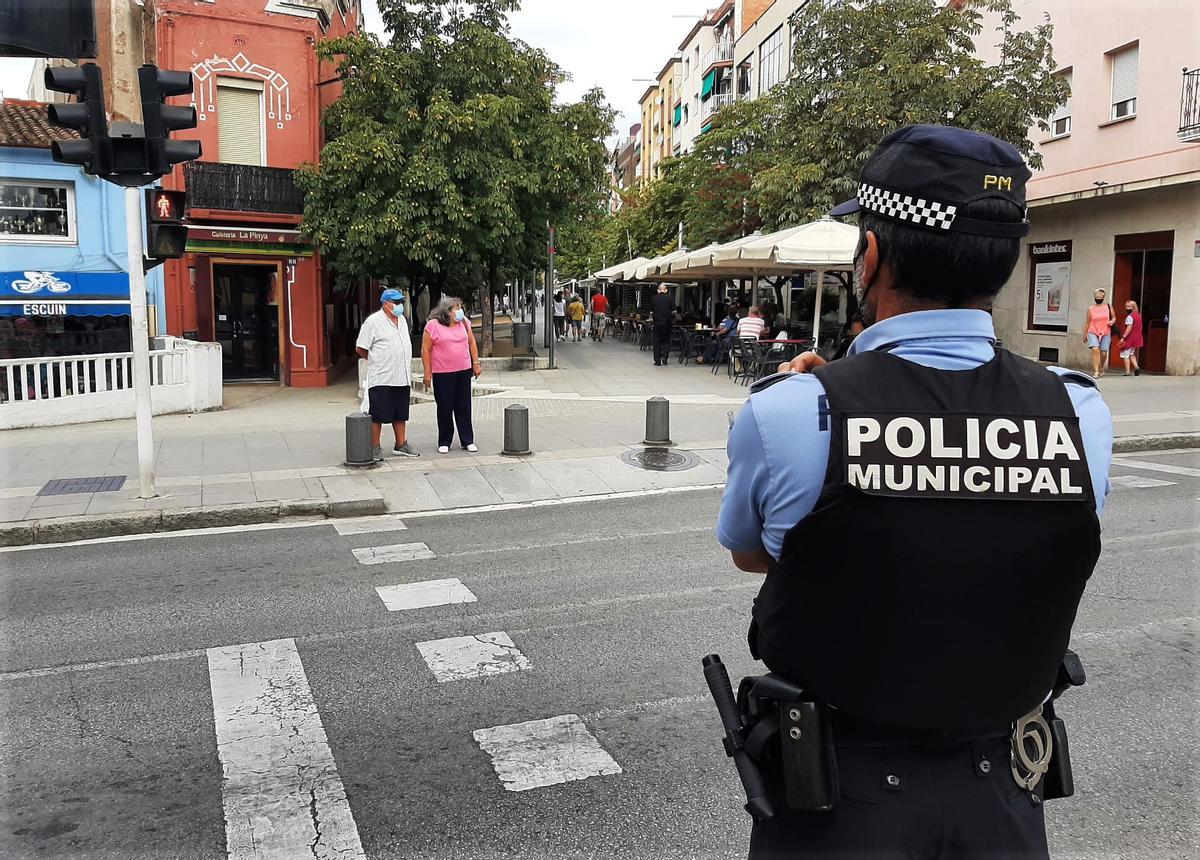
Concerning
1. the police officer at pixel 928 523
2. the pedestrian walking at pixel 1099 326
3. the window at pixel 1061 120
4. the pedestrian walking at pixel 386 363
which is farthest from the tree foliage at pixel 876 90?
the police officer at pixel 928 523

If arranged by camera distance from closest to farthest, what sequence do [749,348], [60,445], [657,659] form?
[657,659], [60,445], [749,348]

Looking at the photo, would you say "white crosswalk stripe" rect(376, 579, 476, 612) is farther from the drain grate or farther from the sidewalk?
the drain grate

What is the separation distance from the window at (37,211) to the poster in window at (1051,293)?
21.7 meters

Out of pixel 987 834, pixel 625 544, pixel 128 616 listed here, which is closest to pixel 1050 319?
pixel 625 544

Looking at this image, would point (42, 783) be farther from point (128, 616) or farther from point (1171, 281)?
point (1171, 281)

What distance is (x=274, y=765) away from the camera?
3732 mm

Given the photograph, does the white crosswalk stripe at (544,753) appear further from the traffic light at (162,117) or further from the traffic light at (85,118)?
the traffic light at (85,118)

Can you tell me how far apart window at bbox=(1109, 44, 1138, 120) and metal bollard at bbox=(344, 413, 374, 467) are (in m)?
17.9

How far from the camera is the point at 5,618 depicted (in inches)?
223

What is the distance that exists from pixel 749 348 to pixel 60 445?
1168 centimetres

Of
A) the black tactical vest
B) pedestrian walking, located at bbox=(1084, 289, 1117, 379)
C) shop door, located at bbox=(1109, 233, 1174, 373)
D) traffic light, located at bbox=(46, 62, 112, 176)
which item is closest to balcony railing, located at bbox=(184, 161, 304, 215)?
traffic light, located at bbox=(46, 62, 112, 176)

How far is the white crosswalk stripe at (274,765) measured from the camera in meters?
3.21

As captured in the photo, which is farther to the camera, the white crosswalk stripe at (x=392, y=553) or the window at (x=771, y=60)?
the window at (x=771, y=60)

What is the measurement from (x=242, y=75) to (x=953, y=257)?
2094cm
